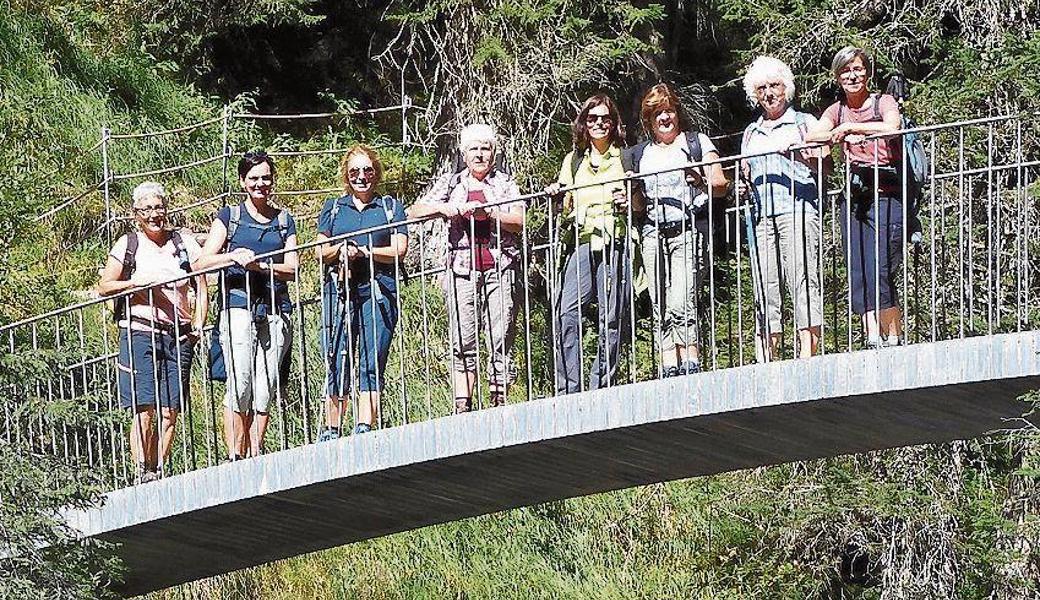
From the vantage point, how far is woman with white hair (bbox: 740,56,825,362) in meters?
9.97

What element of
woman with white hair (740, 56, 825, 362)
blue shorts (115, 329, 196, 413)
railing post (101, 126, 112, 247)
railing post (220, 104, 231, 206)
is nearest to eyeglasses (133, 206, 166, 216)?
blue shorts (115, 329, 196, 413)

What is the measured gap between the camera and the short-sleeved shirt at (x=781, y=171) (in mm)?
9984

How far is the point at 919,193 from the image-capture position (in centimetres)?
1013

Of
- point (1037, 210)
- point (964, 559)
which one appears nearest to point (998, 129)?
point (1037, 210)

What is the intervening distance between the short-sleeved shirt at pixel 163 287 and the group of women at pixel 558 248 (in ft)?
0.04

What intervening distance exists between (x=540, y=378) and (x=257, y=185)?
7313 mm

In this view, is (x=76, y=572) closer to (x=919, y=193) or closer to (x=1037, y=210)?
(x=919, y=193)

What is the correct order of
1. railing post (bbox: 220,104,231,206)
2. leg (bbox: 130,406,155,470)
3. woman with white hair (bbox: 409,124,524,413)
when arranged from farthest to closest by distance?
railing post (bbox: 220,104,231,206) < leg (bbox: 130,406,155,470) < woman with white hair (bbox: 409,124,524,413)

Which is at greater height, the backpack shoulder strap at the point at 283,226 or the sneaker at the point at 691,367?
the backpack shoulder strap at the point at 283,226

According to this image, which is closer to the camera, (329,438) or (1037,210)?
(329,438)

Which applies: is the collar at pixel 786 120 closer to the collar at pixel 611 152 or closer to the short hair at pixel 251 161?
the collar at pixel 611 152

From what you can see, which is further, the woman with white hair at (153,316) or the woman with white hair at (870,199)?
the woman with white hair at (153,316)

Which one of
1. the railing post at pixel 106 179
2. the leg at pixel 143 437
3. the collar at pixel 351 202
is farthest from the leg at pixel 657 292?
the railing post at pixel 106 179

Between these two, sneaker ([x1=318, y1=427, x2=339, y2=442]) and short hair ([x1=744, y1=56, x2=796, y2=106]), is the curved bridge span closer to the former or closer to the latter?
sneaker ([x1=318, y1=427, x2=339, y2=442])
